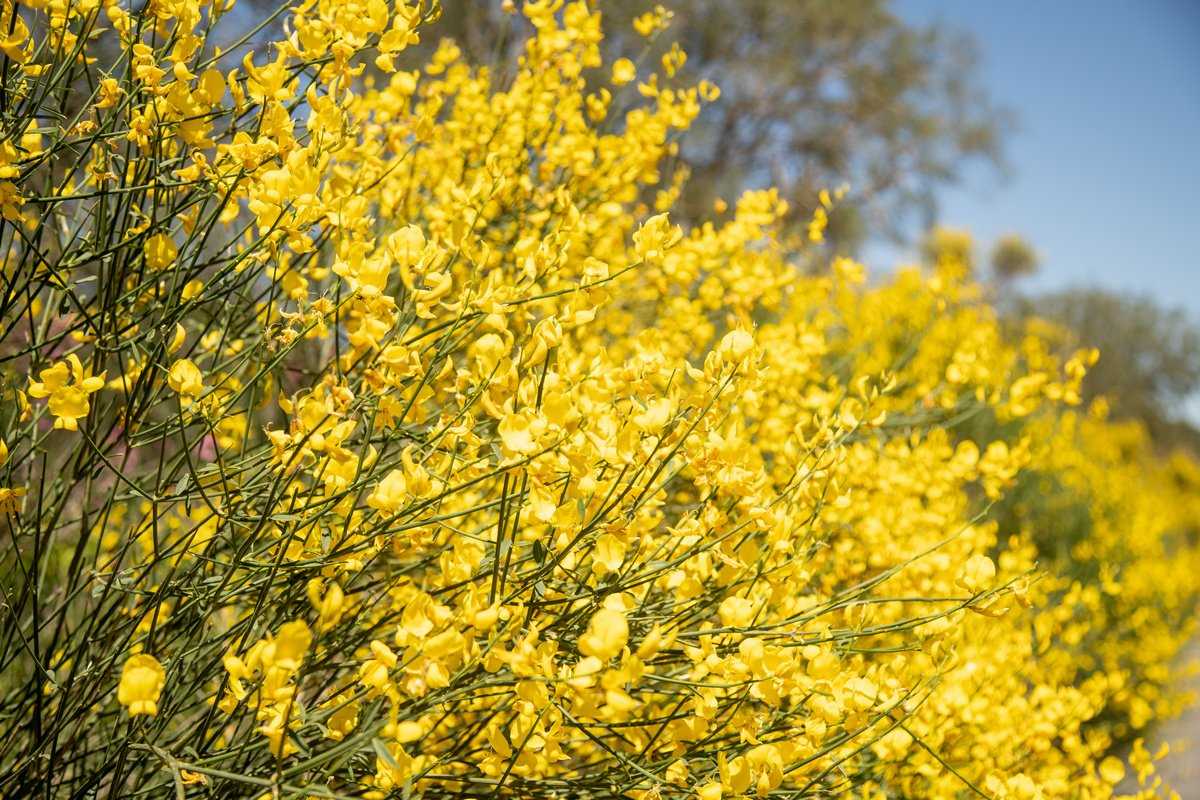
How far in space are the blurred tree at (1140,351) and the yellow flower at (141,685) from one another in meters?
29.1

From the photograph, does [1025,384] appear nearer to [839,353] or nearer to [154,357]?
[154,357]

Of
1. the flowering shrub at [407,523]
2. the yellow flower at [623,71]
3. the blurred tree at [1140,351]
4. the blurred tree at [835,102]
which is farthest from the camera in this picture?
the blurred tree at [1140,351]

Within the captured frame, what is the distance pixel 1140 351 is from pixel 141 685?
1324 inches

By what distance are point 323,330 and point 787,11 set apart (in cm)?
1615

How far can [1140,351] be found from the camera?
29250 millimetres

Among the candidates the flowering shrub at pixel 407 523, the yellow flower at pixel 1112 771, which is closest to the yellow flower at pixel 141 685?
the flowering shrub at pixel 407 523

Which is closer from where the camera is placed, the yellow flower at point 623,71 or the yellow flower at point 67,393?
the yellow flower at point 67,393

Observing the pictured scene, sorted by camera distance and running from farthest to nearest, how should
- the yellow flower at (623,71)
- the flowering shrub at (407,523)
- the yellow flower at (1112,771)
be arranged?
the yellow flower at (623,71), the yellow flower at (1112,771), the flowering shrub at (407,523)

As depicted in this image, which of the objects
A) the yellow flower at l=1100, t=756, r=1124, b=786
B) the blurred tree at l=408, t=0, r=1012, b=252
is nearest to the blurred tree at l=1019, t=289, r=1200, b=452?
the blurred tree at l=408, t=0, r=1012, b=252

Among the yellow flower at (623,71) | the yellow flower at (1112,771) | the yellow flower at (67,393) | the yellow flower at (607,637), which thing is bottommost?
the yellow flower at (1112,771)

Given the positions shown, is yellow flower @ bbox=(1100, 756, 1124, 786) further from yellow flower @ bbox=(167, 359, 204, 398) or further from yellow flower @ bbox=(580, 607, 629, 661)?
yellow flower @ bbox=(167, 359, 204, 398)

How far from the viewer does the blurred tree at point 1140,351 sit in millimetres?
27047

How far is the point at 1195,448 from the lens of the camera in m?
27.6

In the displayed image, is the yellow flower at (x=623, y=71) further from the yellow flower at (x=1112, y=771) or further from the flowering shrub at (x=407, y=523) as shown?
the yellow flower at (x=1112, y=771)
